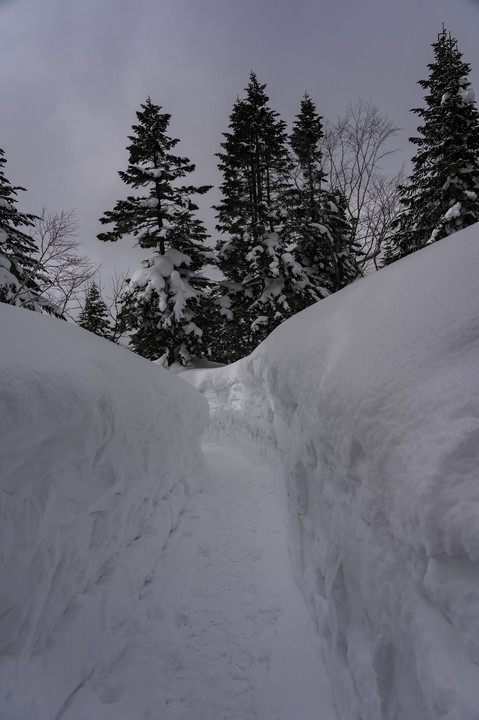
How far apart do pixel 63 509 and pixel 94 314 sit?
26038 millimetres

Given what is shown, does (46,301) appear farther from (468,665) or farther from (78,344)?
(468,665)

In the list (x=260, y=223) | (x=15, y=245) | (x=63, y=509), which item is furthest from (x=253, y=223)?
(x=63, y=509)

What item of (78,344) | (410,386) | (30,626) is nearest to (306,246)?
(78,344)

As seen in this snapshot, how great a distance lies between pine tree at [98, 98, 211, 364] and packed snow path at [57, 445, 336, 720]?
10.9 m

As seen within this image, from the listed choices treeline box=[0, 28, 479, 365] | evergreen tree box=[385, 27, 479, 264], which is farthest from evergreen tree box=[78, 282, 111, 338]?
evergreen tree box=[385, 27, 479, 264]

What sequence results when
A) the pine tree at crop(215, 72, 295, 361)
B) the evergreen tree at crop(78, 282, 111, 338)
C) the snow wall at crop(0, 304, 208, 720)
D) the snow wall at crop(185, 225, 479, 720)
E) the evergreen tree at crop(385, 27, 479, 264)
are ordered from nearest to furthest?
the snow wall at crop(185, 225, 479, 720), the snow wall at crop(0, 304, 208, 720), the evergreen tree at crop(385, 27, 479, 264), the pine tree at crop(215, 72, 295, 361), the evergreen tree at crop(78, 282, 111, 338)

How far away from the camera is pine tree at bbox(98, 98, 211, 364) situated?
564 inches

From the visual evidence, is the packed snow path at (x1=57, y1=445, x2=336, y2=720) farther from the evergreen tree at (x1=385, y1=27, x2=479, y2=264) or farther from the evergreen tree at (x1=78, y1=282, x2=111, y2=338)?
the evergreen tree at (x1=78, y1=282, x2=111, y2=338)

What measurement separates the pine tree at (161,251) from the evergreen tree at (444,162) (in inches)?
359

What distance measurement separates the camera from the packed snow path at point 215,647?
2.38 meters

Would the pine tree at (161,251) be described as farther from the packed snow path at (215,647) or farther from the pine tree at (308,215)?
the packed snow path at (215,647)

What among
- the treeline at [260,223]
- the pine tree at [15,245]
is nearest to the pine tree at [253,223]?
the treeline at [260,223]

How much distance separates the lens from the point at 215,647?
2.93 m

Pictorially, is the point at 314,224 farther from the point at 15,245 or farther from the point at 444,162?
the point at 15,245
